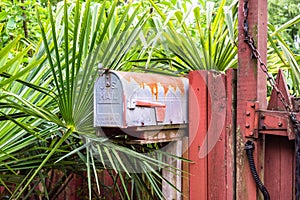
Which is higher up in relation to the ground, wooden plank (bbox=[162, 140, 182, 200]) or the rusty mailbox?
the rusty mailbox

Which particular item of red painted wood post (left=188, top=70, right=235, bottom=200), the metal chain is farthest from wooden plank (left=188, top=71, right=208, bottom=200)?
the metal chain

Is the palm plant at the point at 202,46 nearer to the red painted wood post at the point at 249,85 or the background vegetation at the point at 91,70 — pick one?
the background vegetation at the point at 91,70

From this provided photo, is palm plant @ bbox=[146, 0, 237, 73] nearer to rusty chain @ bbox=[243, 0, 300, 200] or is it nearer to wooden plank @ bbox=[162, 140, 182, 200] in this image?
rusty chain @ bbox=[243, 0, 300, 200]

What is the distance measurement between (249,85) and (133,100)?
421 mm

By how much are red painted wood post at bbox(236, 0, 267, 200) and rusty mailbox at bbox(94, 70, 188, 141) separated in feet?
0.83

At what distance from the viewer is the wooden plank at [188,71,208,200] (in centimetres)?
154

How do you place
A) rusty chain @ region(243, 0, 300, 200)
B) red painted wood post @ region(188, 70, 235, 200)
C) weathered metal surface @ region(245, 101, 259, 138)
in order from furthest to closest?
red painted wood post @ region(188, 70, 235, 200) < weathered metal surface @ region(245, 101, 259, 138) < rusty chain @ region(243, 0, 300, 200)

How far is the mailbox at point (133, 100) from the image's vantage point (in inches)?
51.0

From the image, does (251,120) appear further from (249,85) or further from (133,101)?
(133,101)

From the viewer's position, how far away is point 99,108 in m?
1.36

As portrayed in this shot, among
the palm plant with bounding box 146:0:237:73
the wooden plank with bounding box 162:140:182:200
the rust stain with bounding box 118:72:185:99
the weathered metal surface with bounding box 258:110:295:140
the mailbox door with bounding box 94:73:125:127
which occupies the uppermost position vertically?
the palm plant with bounding box 146:0:237:73

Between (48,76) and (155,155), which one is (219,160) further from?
(48,76)

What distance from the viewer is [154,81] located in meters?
1.42

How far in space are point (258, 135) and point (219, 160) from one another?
202mm
